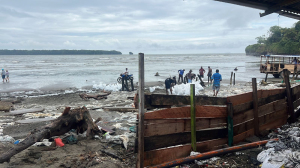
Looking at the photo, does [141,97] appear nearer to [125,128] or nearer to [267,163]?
[267,163]

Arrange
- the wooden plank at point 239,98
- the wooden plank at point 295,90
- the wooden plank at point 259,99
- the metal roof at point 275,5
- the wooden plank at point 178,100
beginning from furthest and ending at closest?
1. the wooden plank at point 295,90
2. the wooden plank at point 259,99
3. the wooden plank at point 239,98
4. the metal roof at point 275,5
5. the wooden plank at point 178,100

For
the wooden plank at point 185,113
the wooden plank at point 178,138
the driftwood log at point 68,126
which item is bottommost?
the driftwood log at point 68,126

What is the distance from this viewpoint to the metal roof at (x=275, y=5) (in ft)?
15.7

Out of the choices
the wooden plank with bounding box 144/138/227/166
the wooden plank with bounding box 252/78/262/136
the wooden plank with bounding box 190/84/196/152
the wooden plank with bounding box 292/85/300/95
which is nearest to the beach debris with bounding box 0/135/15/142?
the wooden plank with bounding box 144/138/227/166

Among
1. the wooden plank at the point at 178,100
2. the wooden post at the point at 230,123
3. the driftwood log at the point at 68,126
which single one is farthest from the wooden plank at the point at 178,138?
the driftwood log at the point at 68,126

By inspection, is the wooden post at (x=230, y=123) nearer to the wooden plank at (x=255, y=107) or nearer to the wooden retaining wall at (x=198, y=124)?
the wooden retaining wall at (x=198, y=124)

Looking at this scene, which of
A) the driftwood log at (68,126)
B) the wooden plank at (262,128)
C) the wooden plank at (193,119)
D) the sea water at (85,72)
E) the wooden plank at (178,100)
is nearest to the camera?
the wooden plank at (193,119)

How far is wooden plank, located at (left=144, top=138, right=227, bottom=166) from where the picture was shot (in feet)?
→ 14.2

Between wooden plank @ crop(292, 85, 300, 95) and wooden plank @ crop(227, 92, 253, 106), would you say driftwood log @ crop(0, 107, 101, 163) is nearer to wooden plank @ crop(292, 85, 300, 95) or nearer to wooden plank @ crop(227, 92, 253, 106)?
wooden plank @ crop(227, 92, 253, 106)

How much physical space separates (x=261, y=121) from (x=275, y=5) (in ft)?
8.76

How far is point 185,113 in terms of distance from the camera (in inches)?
179

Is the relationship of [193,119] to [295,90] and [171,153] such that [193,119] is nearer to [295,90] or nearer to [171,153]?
[171,153]

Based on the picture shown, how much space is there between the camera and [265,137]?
5.72 meters

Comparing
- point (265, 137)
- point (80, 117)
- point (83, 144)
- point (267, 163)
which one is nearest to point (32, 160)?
point (83, 144)
